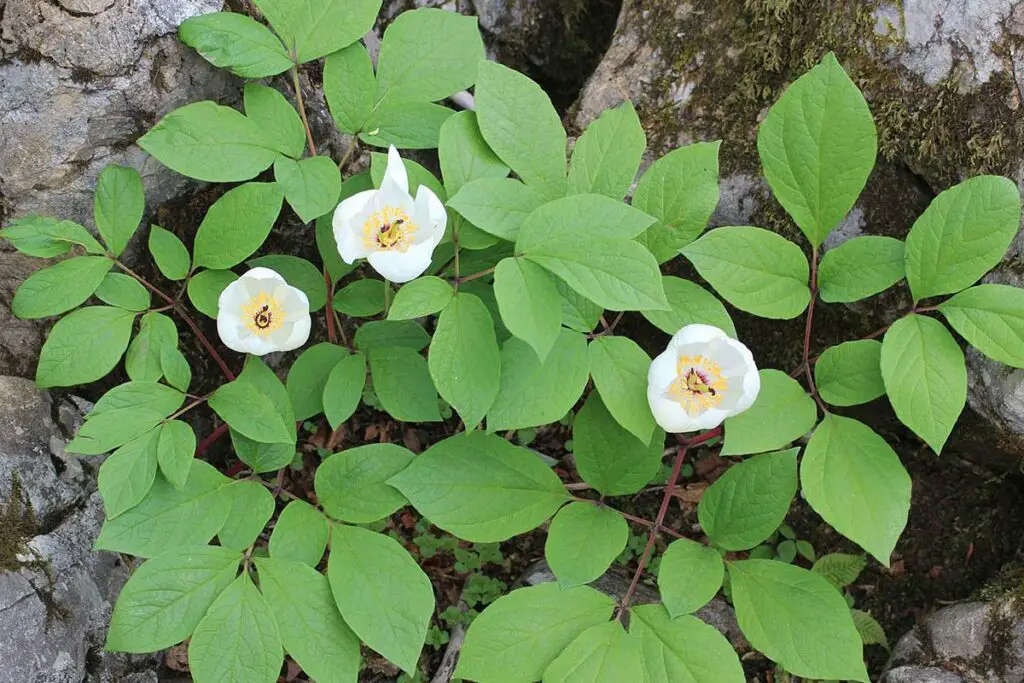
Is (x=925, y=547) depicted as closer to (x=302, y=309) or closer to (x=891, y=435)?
(x=891, y=435)

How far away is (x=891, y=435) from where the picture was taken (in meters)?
2.62

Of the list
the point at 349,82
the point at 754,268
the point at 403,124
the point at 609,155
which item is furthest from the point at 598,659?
the point at 349,82

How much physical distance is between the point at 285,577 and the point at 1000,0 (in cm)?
244

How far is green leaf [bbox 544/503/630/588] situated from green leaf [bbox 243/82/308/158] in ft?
3.94

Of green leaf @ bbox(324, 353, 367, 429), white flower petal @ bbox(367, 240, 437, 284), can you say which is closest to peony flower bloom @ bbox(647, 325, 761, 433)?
white flower petal @ bbox(367, 240, 437, 284)

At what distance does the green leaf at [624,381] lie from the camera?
1970mm

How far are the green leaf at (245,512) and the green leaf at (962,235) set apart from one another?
1.74m

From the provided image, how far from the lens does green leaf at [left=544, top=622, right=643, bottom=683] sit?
6.59 ft

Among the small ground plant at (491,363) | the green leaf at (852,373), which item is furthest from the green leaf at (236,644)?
the green leaf at (852,373)

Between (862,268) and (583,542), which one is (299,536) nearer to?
(583,542)

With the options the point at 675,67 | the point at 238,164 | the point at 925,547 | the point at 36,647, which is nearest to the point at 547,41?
the point at 675,67

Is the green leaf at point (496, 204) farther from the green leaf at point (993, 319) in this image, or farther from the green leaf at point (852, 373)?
the green leaf at point (993, 319)

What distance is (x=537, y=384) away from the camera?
6.40 ft

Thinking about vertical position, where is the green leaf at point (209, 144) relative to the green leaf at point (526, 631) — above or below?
above
